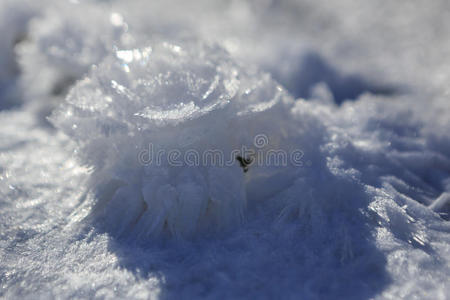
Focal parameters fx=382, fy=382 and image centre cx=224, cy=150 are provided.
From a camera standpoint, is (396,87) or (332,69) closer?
(396,87)

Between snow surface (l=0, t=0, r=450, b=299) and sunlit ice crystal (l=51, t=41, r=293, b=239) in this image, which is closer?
snow surface (l=0, t=0, r=450, b=299)

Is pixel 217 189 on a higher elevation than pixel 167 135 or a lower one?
lower

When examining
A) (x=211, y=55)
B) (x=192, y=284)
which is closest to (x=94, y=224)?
(x=192, y=284)

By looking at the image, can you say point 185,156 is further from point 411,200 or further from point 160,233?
point 411,200

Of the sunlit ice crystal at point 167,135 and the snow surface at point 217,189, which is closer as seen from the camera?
the snow surface at point 217,189
